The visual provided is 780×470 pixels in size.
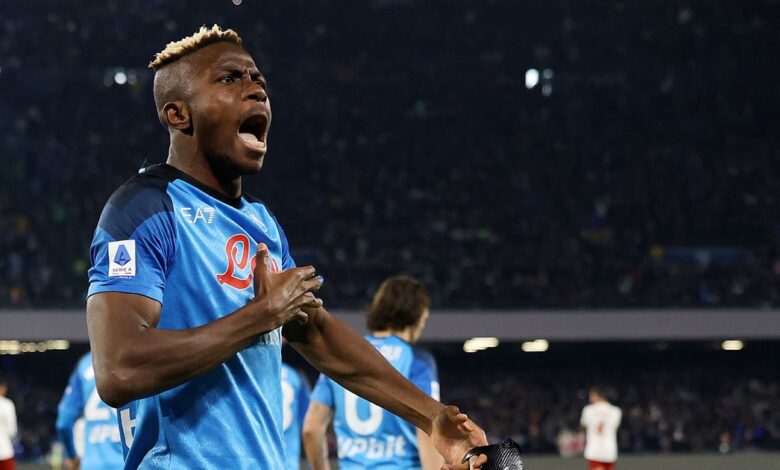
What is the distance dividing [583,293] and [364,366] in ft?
70.3

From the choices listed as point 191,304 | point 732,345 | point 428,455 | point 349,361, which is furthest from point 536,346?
point 191,304

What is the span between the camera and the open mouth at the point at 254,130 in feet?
7.91

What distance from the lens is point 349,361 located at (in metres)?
2.76

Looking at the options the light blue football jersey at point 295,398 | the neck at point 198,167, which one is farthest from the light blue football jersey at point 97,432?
the neck at point 198,167

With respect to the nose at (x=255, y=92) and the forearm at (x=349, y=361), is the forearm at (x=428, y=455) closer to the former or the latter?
the forearm at (x=349, y=361)

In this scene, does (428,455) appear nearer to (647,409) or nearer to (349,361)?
(349,361)

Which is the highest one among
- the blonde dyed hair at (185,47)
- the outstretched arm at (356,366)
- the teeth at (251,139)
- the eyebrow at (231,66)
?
the blonde dyed hair at (185,47)

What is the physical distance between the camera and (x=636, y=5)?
29766 millimetres

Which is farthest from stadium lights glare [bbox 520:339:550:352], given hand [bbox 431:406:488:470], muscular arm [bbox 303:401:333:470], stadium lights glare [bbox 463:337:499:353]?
hand [bbox 431:406:488:470]

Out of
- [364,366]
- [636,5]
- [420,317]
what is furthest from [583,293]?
[364,366]

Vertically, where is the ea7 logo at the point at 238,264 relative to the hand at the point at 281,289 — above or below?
above

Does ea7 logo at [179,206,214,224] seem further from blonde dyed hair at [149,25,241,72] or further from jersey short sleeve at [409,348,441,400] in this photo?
jersey short sleeve at [409,348,441,400]

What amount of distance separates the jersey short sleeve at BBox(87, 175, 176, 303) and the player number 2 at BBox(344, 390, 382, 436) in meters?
3.33

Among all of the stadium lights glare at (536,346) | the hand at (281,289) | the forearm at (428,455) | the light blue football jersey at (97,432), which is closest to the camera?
the hand at (281,289)
